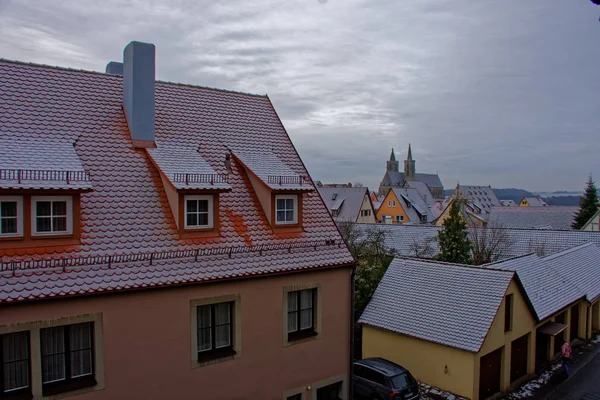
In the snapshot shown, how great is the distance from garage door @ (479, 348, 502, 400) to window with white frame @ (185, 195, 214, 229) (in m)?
11.9

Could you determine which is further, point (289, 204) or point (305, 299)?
point (289, 204)

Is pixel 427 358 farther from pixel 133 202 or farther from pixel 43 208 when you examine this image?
pixel 43 208

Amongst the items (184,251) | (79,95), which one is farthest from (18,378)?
(79,95)

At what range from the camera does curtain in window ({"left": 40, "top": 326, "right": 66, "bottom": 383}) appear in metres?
9.62

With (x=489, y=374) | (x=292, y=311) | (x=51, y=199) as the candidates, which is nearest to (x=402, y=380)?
(x=489, y=374)

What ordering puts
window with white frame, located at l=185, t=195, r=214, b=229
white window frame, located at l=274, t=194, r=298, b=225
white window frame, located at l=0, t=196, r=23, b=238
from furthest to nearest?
white window frame, located at l=274, t=194, r=298, b=225 < window with white frame, located at l=185, t=195, r=214, b=229 < white window frame, located at l=0, t=196, r=23, b=238

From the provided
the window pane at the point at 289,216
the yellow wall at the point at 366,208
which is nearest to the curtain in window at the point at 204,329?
the window pane at the point at 289,216

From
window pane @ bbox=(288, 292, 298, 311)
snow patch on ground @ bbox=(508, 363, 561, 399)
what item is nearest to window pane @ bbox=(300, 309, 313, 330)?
window pane @ bbox=(288, 292, 298, 311)

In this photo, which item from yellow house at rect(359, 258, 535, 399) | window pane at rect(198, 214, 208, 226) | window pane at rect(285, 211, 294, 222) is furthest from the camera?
yellow house at rect(359, 258, 535, 399)

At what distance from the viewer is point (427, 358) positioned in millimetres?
18328

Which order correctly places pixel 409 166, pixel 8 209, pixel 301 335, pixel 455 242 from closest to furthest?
pixel 8 209, pixel 301 335, pixel 455 242, pixel 409 166

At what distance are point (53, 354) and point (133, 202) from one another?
3884 millimetres

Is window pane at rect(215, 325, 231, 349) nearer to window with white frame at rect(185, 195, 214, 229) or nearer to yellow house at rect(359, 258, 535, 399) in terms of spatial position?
window with white frame at rect(185, 195, 214, 229)

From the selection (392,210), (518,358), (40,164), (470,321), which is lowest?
(518,358)
